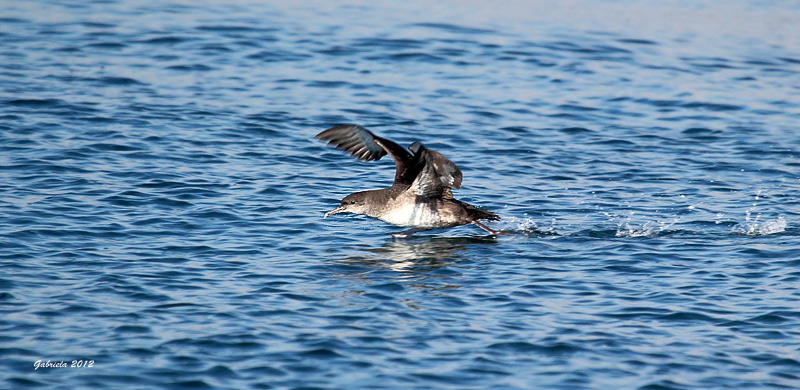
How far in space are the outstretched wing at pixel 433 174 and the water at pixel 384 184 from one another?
607mm

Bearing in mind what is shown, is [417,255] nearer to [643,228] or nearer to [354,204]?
[354,204]

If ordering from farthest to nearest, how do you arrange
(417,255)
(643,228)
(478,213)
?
(643,228) → (478,213) → (417,255)

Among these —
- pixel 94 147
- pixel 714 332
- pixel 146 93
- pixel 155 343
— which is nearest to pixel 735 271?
pixel 714 332

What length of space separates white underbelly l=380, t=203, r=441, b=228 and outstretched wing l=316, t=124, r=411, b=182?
1.24 ft

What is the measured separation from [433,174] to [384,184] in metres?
2.85

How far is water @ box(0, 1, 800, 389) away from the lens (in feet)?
24.2

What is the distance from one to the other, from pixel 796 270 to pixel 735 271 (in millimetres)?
614

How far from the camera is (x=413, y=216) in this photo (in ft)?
34.8

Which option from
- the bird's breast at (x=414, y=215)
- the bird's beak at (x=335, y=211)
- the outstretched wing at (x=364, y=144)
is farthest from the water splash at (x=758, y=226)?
the bird's beak at (x=335, y=211)

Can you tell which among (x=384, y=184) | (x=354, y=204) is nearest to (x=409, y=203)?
(x=354, y=204)

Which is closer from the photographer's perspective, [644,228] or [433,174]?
[433,174]

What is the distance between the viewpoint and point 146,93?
15.8 m

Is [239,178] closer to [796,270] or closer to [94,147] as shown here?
[94,147]

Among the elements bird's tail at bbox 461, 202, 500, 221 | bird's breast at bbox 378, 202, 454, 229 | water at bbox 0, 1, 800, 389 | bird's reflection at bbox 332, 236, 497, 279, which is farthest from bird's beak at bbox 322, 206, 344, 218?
bird's tail at bbox 461, 202, 500, 221
